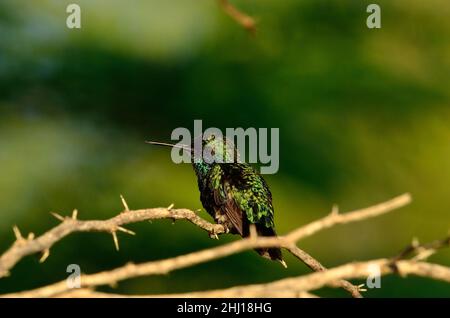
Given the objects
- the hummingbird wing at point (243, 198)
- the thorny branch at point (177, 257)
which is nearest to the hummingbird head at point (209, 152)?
the hummingbird wing at point (243, 198)

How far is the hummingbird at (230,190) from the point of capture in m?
4.34

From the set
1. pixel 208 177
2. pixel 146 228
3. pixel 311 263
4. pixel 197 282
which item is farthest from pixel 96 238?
pixel 311 263

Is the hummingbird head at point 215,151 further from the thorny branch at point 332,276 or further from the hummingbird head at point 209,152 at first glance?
the thorny branch at point 332,276

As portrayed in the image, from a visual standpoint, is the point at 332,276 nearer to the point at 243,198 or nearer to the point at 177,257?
the point at 177,257

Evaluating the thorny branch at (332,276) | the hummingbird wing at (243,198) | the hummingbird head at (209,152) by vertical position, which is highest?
the hummingbird head at (209,152)

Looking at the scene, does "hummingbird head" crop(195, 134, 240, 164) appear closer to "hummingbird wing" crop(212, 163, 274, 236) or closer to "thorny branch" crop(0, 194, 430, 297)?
"hummingbird wing" crop(212, 163, 274, 236)

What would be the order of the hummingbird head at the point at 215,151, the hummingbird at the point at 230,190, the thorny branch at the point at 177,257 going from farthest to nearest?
1. the hummingbird head at the point at 215,151
2. the hummingbird at the point at 230,190
3. the thorny branch at the point at 177,257

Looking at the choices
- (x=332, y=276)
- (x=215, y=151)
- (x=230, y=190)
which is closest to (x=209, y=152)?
(x=215, y=151)

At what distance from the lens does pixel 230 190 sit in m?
4.47

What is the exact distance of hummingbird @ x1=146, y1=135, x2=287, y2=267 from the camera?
171 inches

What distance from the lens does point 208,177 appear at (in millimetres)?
4656

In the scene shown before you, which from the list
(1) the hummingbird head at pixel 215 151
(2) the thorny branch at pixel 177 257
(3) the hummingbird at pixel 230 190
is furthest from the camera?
(1) the hummingbird head at pixel 215 151

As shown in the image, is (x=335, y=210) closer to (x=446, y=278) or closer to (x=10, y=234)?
(x=446, y=278)

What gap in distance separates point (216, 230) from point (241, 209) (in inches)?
19.0
